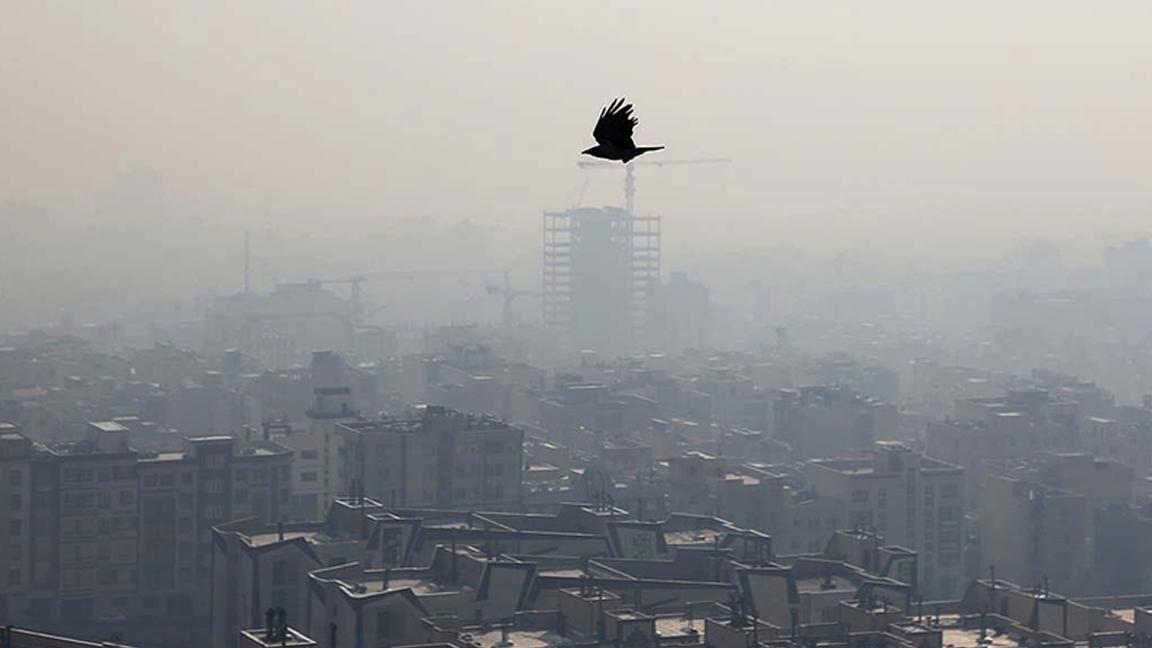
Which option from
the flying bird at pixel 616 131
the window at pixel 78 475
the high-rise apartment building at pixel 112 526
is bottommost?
the high-rise apartment building at pixel 112 526

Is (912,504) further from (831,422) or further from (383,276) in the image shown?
(383,276)

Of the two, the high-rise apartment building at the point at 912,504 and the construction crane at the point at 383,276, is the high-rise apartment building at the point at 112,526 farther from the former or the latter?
the construction crane at the point at 383,276

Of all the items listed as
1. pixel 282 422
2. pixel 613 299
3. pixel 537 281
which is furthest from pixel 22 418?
pixel 537 281

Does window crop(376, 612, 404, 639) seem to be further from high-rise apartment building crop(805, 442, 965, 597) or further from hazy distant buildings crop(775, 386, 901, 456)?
hazy distant buildings crop(775, 386, 901, 456)

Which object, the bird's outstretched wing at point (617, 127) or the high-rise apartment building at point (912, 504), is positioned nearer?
the bird's outstretched wing at point (617, 127)

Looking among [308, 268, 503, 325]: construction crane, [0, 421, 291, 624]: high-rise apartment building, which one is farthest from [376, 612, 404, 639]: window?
[308, 268, 503, 325]: construction crane

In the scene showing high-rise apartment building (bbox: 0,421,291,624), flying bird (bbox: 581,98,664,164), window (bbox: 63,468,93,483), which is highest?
flying bird (bbox: 581,98,664,164)

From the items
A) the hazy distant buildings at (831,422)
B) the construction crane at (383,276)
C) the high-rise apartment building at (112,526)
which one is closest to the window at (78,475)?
the high-rise apartment building at (112,526)

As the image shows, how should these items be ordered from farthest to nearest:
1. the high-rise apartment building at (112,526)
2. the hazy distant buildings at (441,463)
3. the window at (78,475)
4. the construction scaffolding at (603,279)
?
the construction scaffolding at (603,279), the hazy distant buildings at (441,463), the window at (78,475), the high-rise apartment building at (112,526)

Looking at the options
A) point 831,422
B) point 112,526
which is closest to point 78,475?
point 112,526
